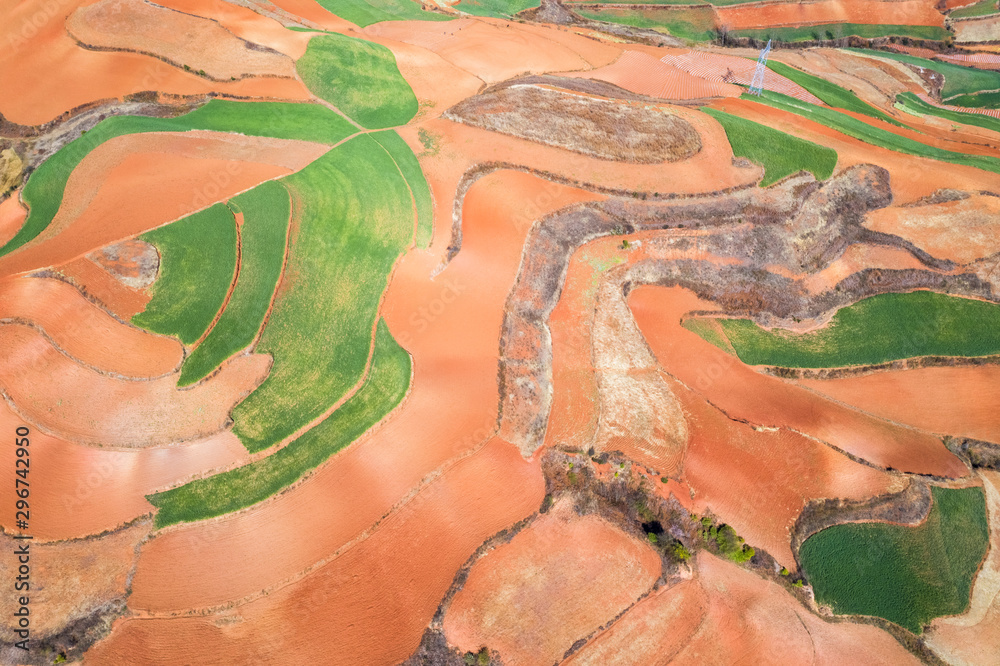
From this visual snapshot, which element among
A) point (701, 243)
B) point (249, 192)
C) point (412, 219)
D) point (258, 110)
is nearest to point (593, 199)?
point (701, 243)

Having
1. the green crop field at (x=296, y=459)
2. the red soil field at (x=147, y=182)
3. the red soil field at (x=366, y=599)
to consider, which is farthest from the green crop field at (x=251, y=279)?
the red soil field at (x=366, y=599)

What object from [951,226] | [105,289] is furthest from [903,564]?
[105,289]

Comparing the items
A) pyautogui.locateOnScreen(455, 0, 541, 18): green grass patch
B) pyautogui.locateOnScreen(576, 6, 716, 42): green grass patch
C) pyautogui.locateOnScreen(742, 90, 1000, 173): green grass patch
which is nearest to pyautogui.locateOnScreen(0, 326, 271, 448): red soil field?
pyautogui.locateOnScreen(742, 90, 1000, 173): green grass patch

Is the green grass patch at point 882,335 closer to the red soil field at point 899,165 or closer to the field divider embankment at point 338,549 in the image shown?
the red soil field at point 899,165

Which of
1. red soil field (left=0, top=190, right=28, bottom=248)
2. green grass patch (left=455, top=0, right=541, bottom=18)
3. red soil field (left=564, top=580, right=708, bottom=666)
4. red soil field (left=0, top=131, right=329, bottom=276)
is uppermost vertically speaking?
green grass patch (left=455, top=0, right=541, bottom=18)

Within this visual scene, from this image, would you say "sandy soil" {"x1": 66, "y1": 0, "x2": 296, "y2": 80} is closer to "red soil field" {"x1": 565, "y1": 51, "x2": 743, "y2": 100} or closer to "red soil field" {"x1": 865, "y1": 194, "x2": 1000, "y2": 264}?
"red soil field" {"x1": 565, "y1": 51, "x2": 743, "y2": 100}

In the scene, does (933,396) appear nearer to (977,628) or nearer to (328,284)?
(977,628)

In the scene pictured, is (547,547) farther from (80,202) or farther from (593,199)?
(80,202)
